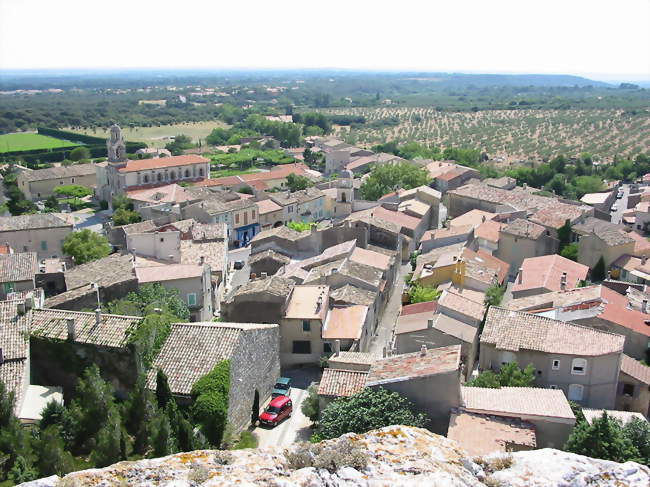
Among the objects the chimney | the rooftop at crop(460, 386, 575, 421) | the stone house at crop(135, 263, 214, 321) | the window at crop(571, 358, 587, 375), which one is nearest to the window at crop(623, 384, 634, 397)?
the window at crop(571, 358, 587, 375)

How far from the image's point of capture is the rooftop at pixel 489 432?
18109 mm

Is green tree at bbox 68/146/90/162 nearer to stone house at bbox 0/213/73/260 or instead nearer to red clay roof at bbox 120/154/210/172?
red clay roof at bbox 120/154/210/172

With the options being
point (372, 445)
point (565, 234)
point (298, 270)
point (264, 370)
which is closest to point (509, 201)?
point (565, 234)

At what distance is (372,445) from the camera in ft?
24.2

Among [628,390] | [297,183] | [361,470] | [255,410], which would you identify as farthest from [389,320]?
[297,183]

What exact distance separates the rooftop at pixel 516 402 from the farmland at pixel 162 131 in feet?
430

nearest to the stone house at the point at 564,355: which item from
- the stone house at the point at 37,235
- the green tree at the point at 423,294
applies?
the green tree at the point at 423,294

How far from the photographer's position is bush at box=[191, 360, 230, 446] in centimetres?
2056

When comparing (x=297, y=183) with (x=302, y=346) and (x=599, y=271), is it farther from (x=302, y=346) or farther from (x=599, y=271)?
(x=302, y=346)

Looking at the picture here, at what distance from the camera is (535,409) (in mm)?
20438

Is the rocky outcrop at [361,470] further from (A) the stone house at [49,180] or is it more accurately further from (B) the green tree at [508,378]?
(A) the stone house at [49,180]

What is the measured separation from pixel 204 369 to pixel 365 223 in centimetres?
2798

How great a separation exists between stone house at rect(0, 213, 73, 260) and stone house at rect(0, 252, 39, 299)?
14.7m

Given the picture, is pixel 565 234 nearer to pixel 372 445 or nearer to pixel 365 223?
pixel 365 223
